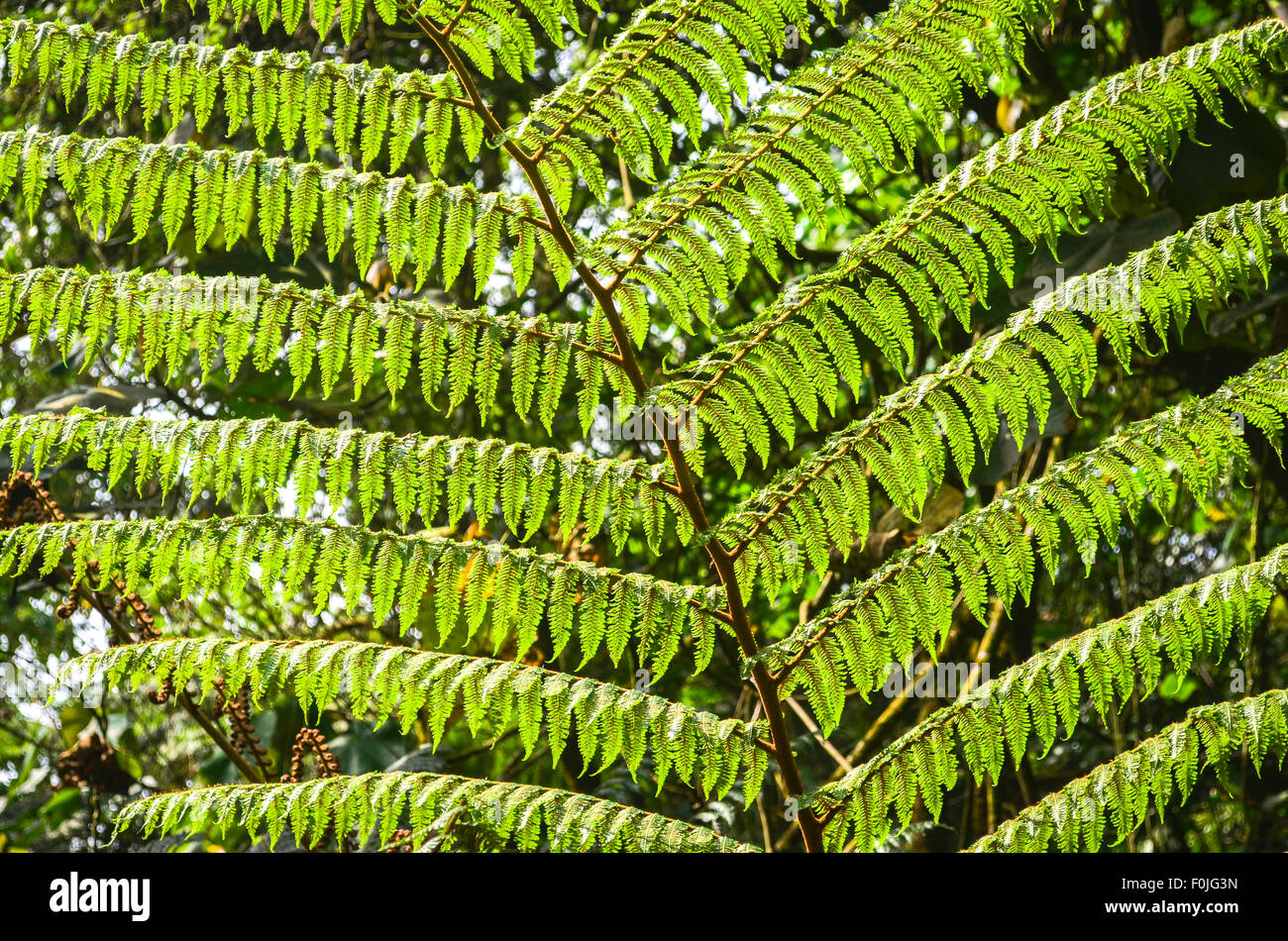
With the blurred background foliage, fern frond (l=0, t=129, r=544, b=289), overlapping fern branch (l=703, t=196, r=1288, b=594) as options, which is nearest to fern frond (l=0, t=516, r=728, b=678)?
overlapping fern branch (l=703, t=196, r=1288, b=594)

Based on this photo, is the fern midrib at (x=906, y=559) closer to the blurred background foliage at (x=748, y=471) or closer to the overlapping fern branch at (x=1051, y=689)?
the overlapping fern branch at (x=1051, y=689)

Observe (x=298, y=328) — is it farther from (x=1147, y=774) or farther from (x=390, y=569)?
(x=1147, y=774)

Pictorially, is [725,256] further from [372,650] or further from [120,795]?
[120,795]

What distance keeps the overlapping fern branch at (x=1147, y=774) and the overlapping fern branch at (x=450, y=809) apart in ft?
1.45

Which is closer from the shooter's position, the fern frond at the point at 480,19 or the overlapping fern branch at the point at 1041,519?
the fern frond at the point at 480,19

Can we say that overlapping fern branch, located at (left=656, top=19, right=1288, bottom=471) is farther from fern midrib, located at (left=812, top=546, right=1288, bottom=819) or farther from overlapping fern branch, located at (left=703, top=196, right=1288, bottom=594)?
fern midrib, located at (left=812, top=546, right=1288, bottom=819)

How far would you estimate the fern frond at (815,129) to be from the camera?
A: 5.05 feet

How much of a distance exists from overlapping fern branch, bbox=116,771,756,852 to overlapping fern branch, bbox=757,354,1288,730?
0.30 meters

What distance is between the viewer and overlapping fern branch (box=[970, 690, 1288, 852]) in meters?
1.54

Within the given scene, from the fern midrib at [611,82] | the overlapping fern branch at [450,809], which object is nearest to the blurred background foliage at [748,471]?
the overlapping fern branch at [450,809]

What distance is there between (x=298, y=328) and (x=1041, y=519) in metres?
1.13
